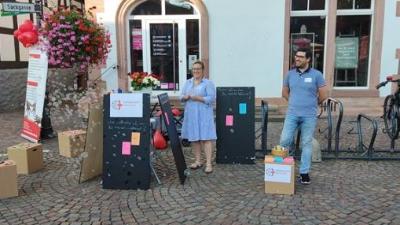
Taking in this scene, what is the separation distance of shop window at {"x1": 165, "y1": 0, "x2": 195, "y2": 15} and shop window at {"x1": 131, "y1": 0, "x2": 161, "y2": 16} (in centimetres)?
23

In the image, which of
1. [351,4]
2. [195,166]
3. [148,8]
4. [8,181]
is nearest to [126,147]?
[195,166]

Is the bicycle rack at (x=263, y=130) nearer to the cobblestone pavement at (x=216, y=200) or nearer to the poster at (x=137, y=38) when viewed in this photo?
the cobblestone pavement at (x=216, y=200)

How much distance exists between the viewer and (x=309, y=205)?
452 centimetres

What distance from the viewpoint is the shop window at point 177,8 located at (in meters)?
11.0

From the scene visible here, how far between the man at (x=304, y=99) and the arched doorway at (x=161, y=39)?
5.99m

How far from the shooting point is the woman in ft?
18.1

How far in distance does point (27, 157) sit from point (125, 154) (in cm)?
157

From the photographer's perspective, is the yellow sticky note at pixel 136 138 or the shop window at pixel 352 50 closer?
the yellow sticky note at pixel 136 138

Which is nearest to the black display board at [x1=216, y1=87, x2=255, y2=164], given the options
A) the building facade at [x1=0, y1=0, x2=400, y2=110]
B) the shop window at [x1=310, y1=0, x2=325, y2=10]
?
the building facade at [x1=0, y1=0, x2=400, y2=110]

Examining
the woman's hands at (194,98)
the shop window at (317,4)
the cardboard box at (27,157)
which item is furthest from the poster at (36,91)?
the shop window at (317,4)

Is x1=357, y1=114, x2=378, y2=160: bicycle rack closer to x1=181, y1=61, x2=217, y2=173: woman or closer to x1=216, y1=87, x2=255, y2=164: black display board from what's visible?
x1=216, y1=87, x2=255, y2=164: black display board

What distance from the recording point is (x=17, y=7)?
7.08 m

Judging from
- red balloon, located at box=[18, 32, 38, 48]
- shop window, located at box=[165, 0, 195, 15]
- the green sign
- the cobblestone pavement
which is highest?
shop window, located at box=[165, 0, 195, 15]

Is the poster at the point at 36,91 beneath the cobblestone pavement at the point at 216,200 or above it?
above
